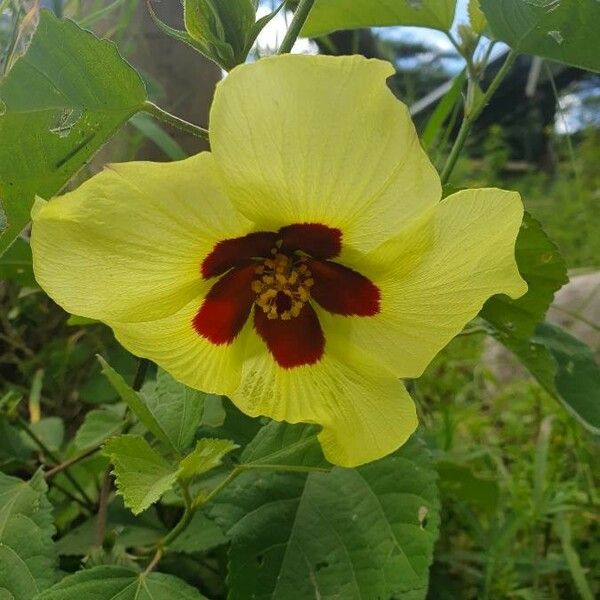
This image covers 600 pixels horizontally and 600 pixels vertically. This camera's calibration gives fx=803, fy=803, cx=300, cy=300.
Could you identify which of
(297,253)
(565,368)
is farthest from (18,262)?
(565,368)

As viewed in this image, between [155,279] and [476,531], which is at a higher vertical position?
[155,279]

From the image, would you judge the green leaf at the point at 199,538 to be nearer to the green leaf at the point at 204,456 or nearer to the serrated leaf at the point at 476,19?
the green leaf at the point at 204,456

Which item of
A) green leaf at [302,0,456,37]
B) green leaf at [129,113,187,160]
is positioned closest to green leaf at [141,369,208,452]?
green leaf at [302,0,456,37]

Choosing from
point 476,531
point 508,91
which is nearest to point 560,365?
point 476,531

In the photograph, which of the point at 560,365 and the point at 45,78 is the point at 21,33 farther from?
the point at 560,365

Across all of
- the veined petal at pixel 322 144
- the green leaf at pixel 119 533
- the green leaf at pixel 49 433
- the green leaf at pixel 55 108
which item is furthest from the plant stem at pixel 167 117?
the green leaf at pixel 49 433

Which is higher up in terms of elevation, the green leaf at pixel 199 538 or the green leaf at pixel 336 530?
the green leaf at pixel 336 530
